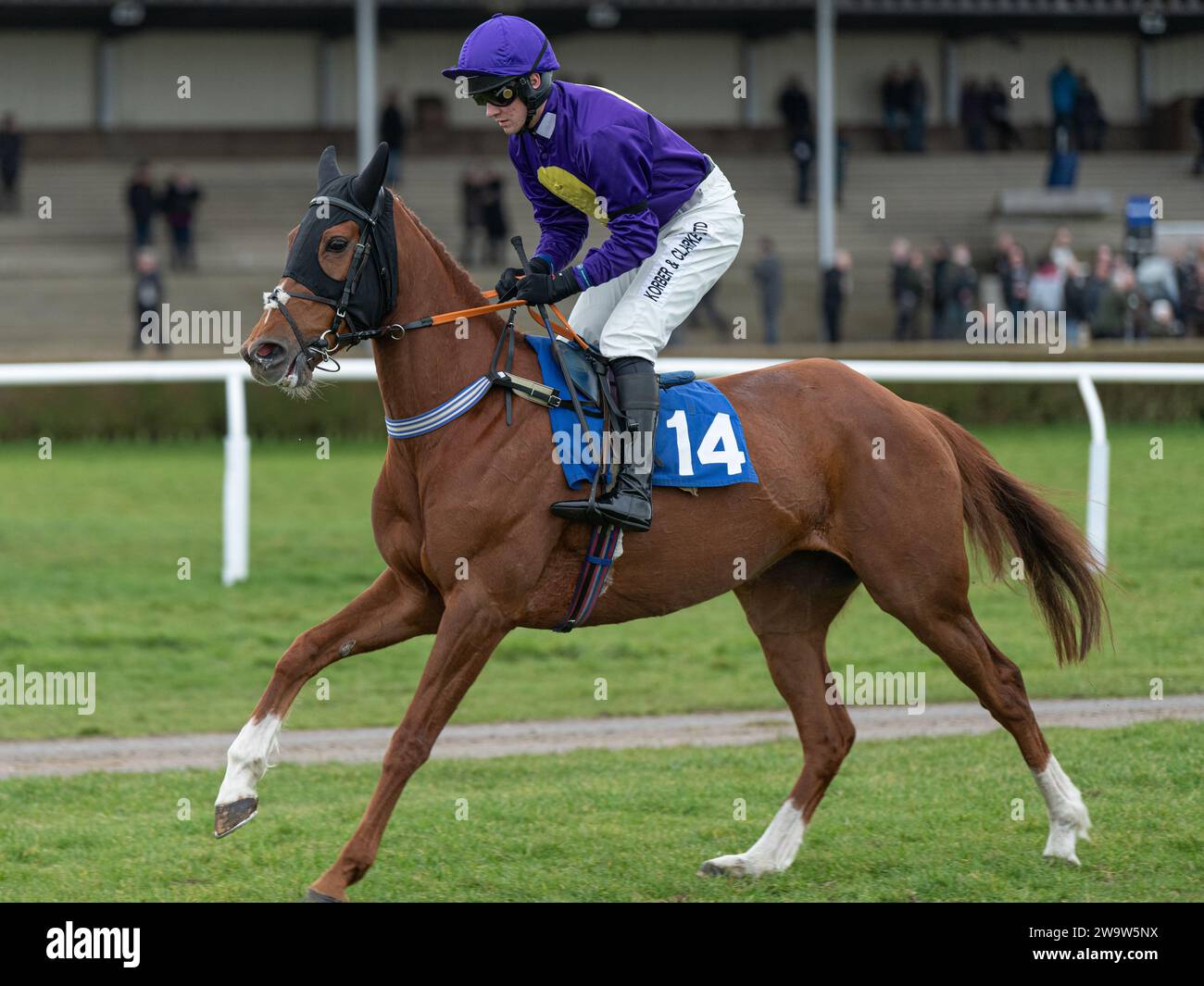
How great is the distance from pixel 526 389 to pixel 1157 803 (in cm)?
276

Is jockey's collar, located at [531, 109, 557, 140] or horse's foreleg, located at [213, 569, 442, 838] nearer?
horse's foreleg, located at [213, 569, 442, 838]

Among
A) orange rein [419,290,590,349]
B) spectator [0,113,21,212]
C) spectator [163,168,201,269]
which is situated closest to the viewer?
orange rein [419,290,590,349]

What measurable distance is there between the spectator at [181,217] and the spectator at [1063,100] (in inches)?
524

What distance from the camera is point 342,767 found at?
6.79 m

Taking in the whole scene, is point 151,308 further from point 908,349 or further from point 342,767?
point 342,767

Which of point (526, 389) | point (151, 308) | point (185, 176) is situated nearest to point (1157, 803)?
point (526, 389)

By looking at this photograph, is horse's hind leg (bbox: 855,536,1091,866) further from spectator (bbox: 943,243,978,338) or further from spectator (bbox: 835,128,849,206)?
spectator (bbox: 835,128,849,206)

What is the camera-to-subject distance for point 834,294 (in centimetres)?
2030

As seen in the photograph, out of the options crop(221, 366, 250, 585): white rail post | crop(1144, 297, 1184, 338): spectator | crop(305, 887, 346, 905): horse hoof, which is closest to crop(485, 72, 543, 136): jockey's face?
crop(305, 887, 346, 905): horse hoof

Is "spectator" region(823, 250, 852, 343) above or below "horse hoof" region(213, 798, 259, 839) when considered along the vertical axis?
above

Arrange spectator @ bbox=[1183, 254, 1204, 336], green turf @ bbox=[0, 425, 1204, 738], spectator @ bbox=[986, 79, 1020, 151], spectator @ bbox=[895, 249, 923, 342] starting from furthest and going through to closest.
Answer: spectator @ bbox=[986, 79, 1020, 151], spectator @ bbox=[895, 249, 923, 342], spectator @ bbox=[1183, 254, 1204, 336], green turf @ bbox=[0, 425, 1204, 738]

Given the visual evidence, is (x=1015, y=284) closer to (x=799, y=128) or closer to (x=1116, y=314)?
(x=1116, y=314)

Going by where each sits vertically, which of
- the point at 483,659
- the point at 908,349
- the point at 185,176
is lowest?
the point at 483,659

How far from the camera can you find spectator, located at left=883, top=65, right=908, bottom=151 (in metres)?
28.9
